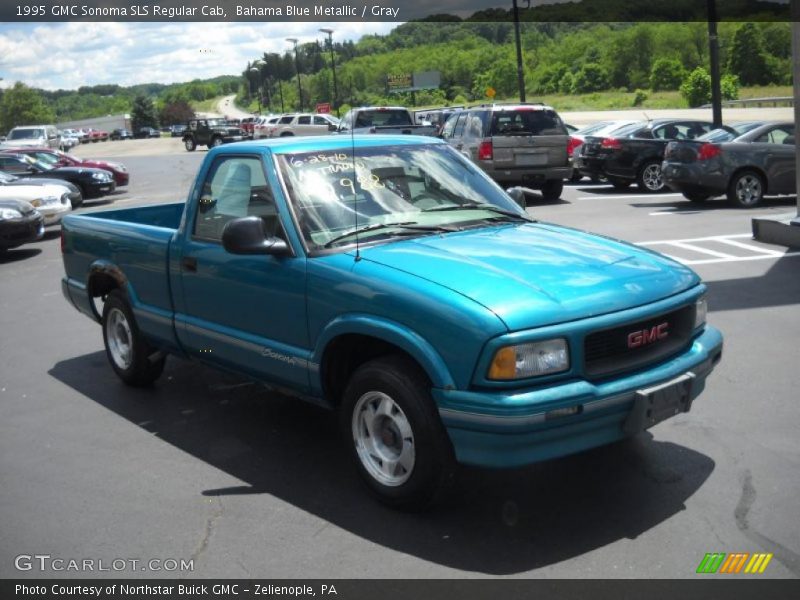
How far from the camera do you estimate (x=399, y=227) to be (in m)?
4.89

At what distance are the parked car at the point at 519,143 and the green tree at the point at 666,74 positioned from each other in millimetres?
44376

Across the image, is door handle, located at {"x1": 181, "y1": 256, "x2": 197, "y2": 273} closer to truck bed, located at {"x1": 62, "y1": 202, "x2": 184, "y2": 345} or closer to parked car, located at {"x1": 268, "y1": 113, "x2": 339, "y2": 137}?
truck bed, located at {"x1": 62, "y1": 202, "x2": 184, "y2": 345}

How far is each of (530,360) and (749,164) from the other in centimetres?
1306

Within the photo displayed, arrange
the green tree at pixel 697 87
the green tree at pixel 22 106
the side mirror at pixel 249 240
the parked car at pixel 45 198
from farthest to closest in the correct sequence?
the green tree at pixel 22 106, the green tree at pixel 697 87, the parked car at pixel 45 198, the side mirror at pixel 249 240

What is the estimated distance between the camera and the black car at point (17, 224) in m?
14.3

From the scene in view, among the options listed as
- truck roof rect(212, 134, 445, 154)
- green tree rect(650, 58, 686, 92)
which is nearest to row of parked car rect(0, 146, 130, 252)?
truck roof rect(212, 134, 445, 154)

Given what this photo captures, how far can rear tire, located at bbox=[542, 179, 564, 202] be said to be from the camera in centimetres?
1841

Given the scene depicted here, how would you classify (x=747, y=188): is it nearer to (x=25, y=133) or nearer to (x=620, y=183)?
(x=620, y=183)

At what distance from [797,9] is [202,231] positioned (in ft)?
28.0

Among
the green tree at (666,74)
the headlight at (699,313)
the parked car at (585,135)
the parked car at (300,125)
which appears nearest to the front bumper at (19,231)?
the parked car at (585,135)

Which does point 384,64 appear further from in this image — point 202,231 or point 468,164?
point 202,231

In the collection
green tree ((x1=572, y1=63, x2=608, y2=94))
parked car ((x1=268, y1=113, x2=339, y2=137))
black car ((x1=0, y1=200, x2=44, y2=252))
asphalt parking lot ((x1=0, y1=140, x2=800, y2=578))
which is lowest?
asphalt parking lot ((x1=0, y1=140, x2=800, y2=578))

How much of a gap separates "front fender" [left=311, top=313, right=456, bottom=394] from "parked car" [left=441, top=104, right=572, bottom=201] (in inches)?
516

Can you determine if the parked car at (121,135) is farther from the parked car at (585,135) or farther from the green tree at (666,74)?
the parked car at (585,135)
